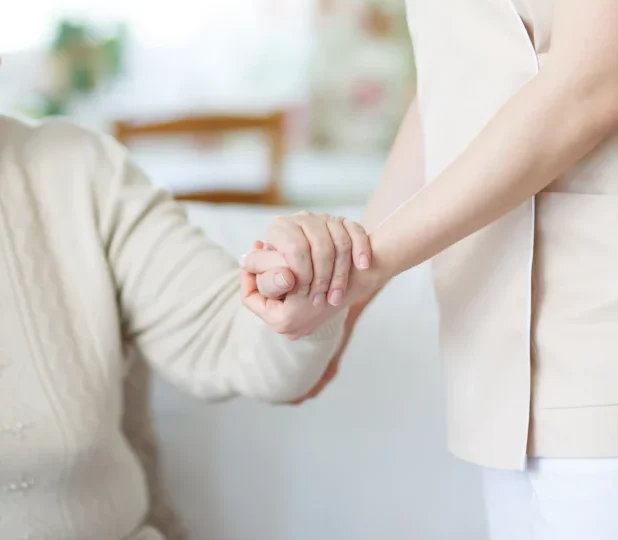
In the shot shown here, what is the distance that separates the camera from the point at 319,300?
0.78m

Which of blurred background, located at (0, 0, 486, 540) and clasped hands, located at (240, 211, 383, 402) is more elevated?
clasped hands, located at (240, 211, 383, 402)

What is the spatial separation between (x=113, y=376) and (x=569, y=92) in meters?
0.58

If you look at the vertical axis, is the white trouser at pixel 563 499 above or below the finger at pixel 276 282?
below

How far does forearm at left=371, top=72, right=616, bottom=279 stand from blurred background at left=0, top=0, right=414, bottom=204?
2615mm

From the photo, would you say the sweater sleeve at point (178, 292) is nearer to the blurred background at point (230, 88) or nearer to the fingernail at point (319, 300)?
the fingernail at point (319, 300)

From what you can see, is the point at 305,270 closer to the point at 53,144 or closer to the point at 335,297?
the point at 335,297

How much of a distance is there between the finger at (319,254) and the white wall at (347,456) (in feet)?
1.88

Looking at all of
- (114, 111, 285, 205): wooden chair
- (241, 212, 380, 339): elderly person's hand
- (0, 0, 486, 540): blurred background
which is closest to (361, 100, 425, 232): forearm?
(241, 212, 380, 339): elderly person's hand

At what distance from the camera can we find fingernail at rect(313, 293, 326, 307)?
2.54ft

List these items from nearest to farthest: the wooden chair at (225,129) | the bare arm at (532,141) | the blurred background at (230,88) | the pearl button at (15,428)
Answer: the bare arm at (532,141)
the pearl button at (15,428)
the wooden chair at (225,129)
the blurred background at (230,88)

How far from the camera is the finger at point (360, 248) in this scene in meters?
0.75

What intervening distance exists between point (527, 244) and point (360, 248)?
14 centimetres

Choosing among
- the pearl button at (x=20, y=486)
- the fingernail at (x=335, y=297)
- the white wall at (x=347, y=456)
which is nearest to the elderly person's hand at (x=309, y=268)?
the fingernail at (x=335, y=297)

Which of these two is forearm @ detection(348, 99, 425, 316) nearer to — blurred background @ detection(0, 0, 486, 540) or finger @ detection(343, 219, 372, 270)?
finger @ detection(343, 219, 372, 270)
